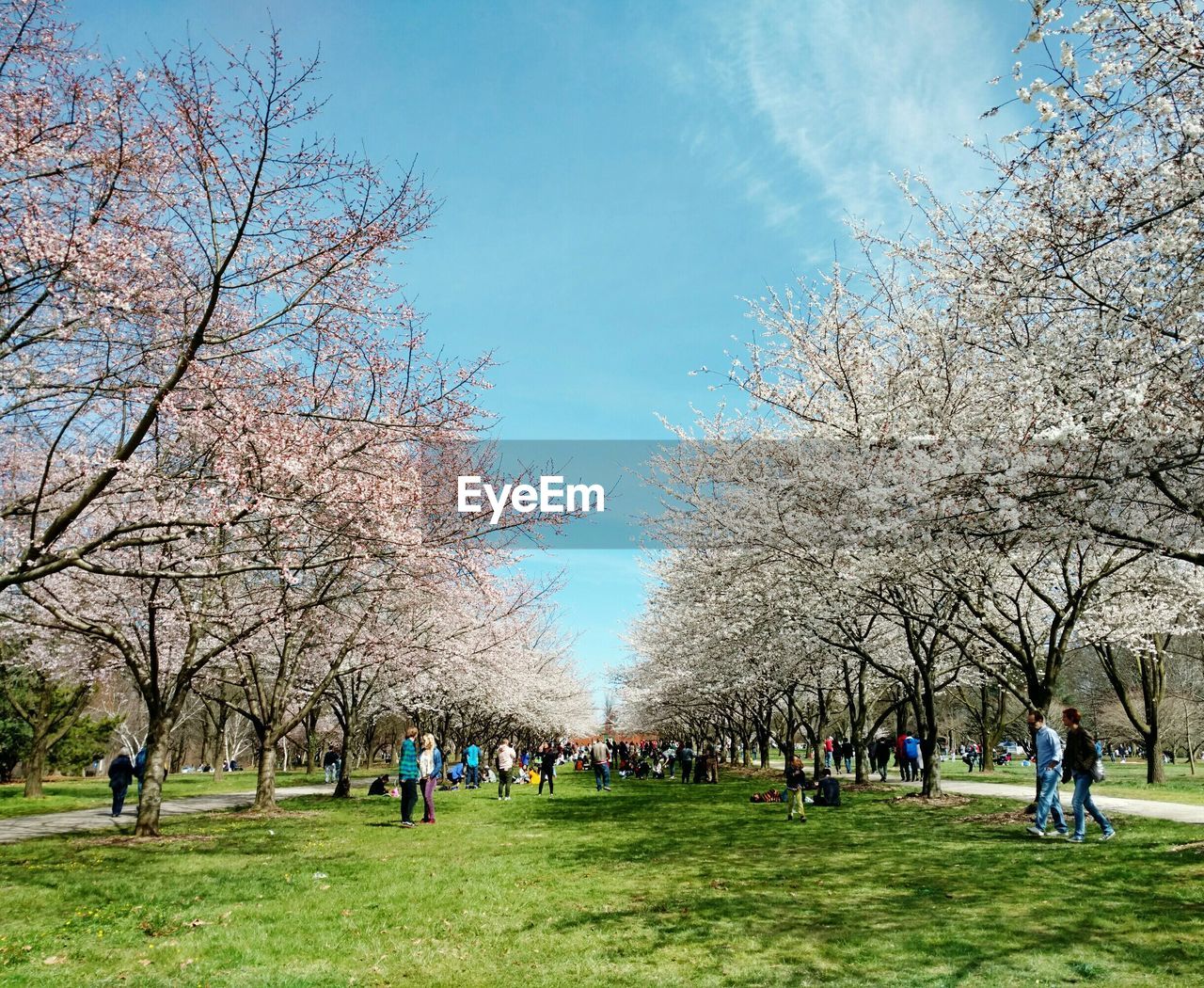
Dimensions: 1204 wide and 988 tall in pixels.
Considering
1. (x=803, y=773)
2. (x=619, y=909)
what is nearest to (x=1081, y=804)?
(x=803, y=773)

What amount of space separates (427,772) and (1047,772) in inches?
456

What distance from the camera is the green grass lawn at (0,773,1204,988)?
19.9 feet

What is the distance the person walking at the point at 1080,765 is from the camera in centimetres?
1112

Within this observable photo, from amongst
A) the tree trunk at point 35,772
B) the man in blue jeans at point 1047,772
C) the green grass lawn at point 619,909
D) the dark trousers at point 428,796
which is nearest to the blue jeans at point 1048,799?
the man in blue jeans at point 1047,772

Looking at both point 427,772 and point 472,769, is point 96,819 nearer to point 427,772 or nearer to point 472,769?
point 427,772

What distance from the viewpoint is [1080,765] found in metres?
11.2

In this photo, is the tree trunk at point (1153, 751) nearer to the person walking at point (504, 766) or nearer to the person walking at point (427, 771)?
the person walking at point (504, 766)

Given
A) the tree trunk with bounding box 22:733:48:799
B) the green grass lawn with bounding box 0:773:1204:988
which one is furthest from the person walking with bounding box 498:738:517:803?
the tree trunk with bounding box 22:733:48:799

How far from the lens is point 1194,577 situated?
18297 mm

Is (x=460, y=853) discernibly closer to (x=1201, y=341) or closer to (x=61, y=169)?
(x=61, y=169)

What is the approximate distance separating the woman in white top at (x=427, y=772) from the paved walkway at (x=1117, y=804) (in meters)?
12.9

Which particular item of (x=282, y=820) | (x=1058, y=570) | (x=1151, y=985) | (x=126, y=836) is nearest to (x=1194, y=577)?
(x=1058, y=570)

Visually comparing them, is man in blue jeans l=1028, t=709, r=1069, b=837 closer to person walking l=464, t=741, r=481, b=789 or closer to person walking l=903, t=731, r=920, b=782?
person walking l=903, t=731, r=920, b=782

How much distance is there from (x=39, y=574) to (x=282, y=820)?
11741 millimetres
